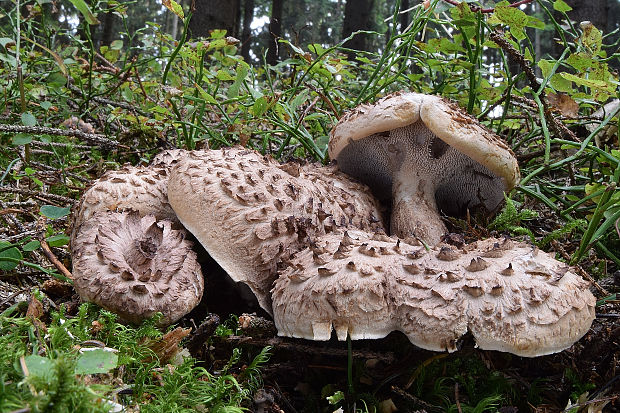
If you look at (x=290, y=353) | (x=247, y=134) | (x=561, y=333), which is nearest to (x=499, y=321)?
(x=561, y=333)

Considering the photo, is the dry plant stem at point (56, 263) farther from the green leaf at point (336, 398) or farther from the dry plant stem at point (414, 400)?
the dry plant stem at point (414, 400)

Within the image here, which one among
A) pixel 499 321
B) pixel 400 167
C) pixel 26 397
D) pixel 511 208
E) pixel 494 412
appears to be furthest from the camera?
pixel 400 167

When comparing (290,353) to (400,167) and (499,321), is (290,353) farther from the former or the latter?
(400,167)

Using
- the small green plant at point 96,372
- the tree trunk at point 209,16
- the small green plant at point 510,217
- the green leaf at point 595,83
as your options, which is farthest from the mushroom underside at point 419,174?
the tree trunk at point 209,16

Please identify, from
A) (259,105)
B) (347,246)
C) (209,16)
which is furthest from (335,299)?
(209,16)

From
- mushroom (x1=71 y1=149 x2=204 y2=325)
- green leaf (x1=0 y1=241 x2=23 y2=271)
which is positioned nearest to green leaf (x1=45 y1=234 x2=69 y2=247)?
mushroom (x1=71 y1=149 x2=204 y2=325)

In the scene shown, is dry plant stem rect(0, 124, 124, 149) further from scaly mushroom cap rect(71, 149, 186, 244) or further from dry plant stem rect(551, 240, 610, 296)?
dry plant stem rect(551, 240, 610, 296)
